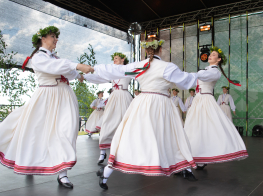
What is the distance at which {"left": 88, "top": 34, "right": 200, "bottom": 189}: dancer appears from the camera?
2.10 metres

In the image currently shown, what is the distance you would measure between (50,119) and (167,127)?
1092mm

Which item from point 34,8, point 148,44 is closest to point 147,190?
point 148,44

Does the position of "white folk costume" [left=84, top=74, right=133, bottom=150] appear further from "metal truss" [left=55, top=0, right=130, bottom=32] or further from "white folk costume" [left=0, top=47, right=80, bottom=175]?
"metal truss" [left=55, top=0, right=130, bottom=32]

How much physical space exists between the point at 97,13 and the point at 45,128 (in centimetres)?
740

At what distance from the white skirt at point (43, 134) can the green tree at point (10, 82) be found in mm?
3678

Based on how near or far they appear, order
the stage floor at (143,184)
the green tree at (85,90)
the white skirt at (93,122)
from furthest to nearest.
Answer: the green tree at (85,90)
the white skirt at (93,122)
the stage floor at (143,184)

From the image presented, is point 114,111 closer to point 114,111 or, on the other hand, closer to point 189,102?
point 114,111

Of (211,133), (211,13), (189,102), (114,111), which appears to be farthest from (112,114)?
(211,13)

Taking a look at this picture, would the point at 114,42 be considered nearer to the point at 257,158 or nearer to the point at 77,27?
the point at 77,27

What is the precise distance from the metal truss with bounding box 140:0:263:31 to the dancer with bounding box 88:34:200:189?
25.7 ft

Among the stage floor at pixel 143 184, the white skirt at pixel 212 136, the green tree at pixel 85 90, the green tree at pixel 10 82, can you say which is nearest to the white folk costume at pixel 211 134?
the white skirt at pixel 212 136

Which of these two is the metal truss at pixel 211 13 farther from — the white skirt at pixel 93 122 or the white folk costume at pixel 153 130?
the white folk costume at pixel 153 130

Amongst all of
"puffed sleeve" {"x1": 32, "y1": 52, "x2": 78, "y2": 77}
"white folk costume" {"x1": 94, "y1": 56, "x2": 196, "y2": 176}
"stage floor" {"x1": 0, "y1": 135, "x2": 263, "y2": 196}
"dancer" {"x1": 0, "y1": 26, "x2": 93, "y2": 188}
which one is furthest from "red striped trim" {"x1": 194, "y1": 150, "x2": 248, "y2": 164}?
"puffed sleeve" {"x1": 32, "y1": 52, "x2": 78, "y2": 77}

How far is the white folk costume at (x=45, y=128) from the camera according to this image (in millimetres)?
2260
